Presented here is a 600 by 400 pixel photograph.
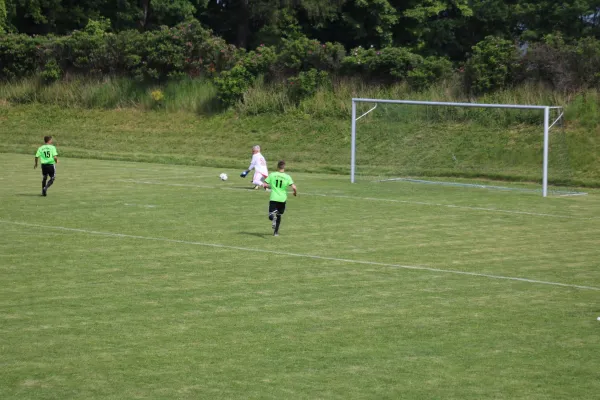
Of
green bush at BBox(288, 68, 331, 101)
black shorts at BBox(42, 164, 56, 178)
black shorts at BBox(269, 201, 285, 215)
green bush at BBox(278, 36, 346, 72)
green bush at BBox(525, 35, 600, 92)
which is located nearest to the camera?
black shorts at BBox(269, 201, 285, 215)

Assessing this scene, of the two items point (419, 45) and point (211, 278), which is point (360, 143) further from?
point (211, 278)

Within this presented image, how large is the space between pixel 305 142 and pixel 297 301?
1087 inches

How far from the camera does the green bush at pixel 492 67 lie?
41688 millimetres

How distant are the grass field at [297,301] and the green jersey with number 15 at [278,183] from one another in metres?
0.82

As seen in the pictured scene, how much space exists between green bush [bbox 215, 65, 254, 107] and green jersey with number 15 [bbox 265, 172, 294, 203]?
27936 mm

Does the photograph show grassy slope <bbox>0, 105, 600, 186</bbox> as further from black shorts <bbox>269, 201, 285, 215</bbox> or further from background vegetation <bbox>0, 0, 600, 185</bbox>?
black shorts <bbox>269, 201, 285, 215</bbox>

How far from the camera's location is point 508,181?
3269 cm

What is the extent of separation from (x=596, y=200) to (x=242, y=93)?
892 inches

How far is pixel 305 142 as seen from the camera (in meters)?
41.0

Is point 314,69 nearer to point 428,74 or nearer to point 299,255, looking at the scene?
point 428,74

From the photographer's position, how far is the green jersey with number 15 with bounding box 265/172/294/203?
19.1m

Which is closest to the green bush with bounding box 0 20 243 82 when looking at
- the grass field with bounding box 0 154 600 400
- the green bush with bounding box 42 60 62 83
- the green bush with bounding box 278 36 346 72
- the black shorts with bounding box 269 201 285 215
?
the green bush with bounding box 42 60 62 83

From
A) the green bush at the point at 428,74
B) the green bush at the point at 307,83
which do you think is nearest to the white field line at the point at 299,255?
the green bush at the point at 307,83

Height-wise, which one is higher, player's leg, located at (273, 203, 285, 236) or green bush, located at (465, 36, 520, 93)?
green bush, located at (465, 36, 520, 93)
